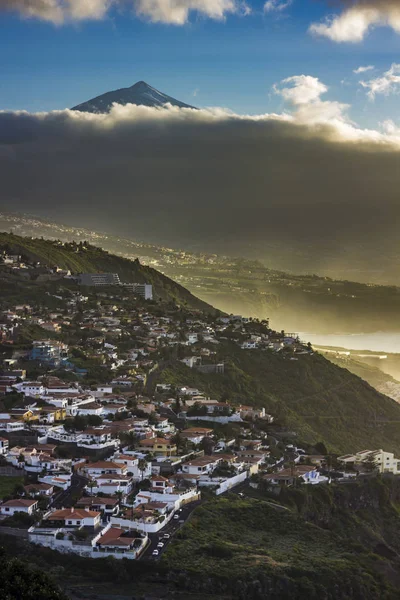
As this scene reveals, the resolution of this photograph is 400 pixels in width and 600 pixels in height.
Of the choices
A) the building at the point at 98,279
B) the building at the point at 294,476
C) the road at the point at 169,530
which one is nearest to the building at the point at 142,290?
the building at the point at 98,279

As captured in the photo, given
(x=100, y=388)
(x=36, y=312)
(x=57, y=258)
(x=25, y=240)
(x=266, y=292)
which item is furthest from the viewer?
(x=266, y=292)

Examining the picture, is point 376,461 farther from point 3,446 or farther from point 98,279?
point 98,279

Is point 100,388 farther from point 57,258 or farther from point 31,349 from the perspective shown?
point 57,258

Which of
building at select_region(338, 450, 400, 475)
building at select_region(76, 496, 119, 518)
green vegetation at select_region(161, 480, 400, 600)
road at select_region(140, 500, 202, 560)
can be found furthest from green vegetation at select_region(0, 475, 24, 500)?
building at select_region(338, 450, 400, 475)

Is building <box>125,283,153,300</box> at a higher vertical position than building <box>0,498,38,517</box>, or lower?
higher

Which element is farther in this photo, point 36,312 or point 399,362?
point 399,362

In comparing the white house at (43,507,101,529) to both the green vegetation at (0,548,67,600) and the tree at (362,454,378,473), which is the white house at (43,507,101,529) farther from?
the tree at (362,454,378,473)

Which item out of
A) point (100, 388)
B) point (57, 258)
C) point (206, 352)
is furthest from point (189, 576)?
point (57, 258)

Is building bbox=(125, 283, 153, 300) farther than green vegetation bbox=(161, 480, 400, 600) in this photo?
Yes
